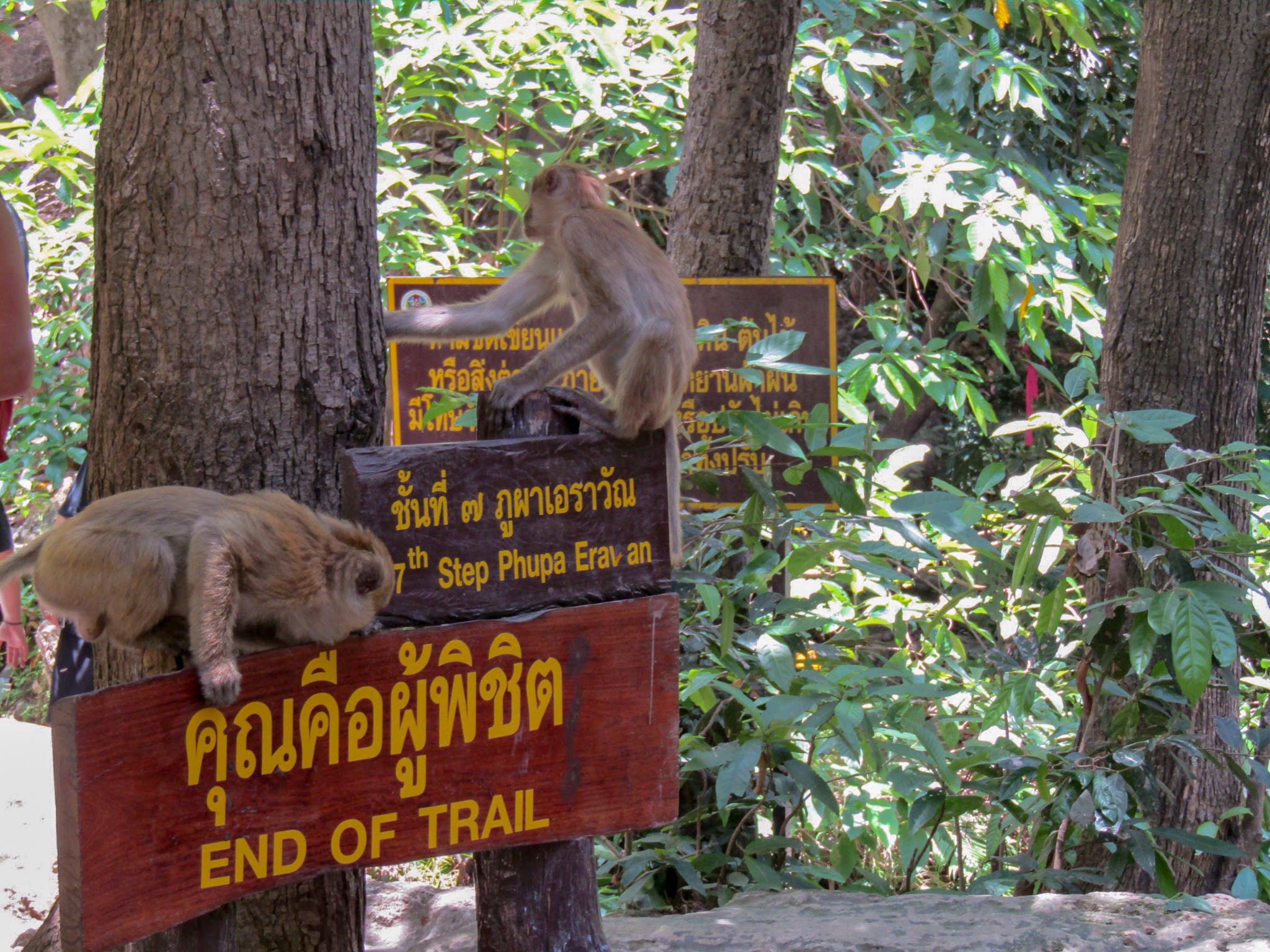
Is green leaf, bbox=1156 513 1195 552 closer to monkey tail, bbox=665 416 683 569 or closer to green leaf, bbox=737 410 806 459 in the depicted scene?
green leaf, bbox=737 410 806 459

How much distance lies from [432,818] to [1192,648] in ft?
6.15

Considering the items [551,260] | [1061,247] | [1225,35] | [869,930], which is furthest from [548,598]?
[1061,247]

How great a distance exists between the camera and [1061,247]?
4891 mm

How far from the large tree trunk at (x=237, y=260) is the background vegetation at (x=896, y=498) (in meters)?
1.24

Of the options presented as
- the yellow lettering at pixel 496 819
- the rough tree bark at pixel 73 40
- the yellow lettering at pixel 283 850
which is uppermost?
the rough tree bark at pixel 73 40

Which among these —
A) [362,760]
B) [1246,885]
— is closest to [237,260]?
[362,760]

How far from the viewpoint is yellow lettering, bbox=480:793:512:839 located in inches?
83.1

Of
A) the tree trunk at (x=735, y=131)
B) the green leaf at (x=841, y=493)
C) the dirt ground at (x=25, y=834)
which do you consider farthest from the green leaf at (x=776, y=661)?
the dirt ground at (x=25, y=834)

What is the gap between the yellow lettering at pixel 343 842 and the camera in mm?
1947

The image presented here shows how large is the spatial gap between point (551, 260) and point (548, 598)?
5.66 feet

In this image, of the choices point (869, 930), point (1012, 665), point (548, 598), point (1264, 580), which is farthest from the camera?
point (1264, 580)

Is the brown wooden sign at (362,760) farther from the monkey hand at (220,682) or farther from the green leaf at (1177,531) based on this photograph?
the green leaf at (1177,531)

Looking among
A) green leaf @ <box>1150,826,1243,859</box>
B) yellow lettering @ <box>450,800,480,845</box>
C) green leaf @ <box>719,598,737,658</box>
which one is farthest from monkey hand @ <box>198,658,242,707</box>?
green leaf @ <box>1150,826,1243,859</box>

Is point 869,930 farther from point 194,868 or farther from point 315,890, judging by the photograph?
point 194,868
